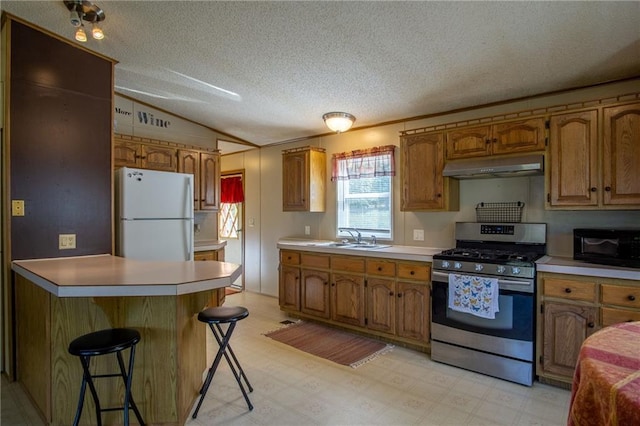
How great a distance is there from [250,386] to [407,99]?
2854 millimetres

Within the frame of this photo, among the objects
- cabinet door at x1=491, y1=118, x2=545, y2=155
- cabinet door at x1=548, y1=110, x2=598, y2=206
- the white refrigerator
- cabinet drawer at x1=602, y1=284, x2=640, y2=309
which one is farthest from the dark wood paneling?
cabinet drawer at x1=602, y1=284, x2=640, y2=309

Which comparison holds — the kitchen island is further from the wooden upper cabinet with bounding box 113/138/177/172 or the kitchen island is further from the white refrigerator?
the wooden upper cabinet with bounding box 113/138/177/172

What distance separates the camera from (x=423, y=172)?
3449mm

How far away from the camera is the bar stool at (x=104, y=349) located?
1725mm

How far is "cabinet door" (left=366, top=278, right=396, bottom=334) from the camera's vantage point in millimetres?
3375

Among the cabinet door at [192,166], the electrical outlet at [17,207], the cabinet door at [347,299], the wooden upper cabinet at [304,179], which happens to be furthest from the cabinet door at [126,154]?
the cabinet door at [347,299]

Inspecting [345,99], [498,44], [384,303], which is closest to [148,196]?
[345,99]

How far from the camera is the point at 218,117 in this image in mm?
4520

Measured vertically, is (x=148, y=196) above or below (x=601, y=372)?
above

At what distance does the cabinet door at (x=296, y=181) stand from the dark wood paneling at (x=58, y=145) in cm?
207

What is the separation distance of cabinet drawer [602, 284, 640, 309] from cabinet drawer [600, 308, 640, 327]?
44mm

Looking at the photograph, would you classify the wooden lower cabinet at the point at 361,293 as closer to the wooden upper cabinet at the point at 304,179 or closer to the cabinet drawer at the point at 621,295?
the wooden upper cabinet at the point at 304,179

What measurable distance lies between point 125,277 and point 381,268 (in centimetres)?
225

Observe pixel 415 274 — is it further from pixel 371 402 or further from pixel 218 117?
pixel 218 117
